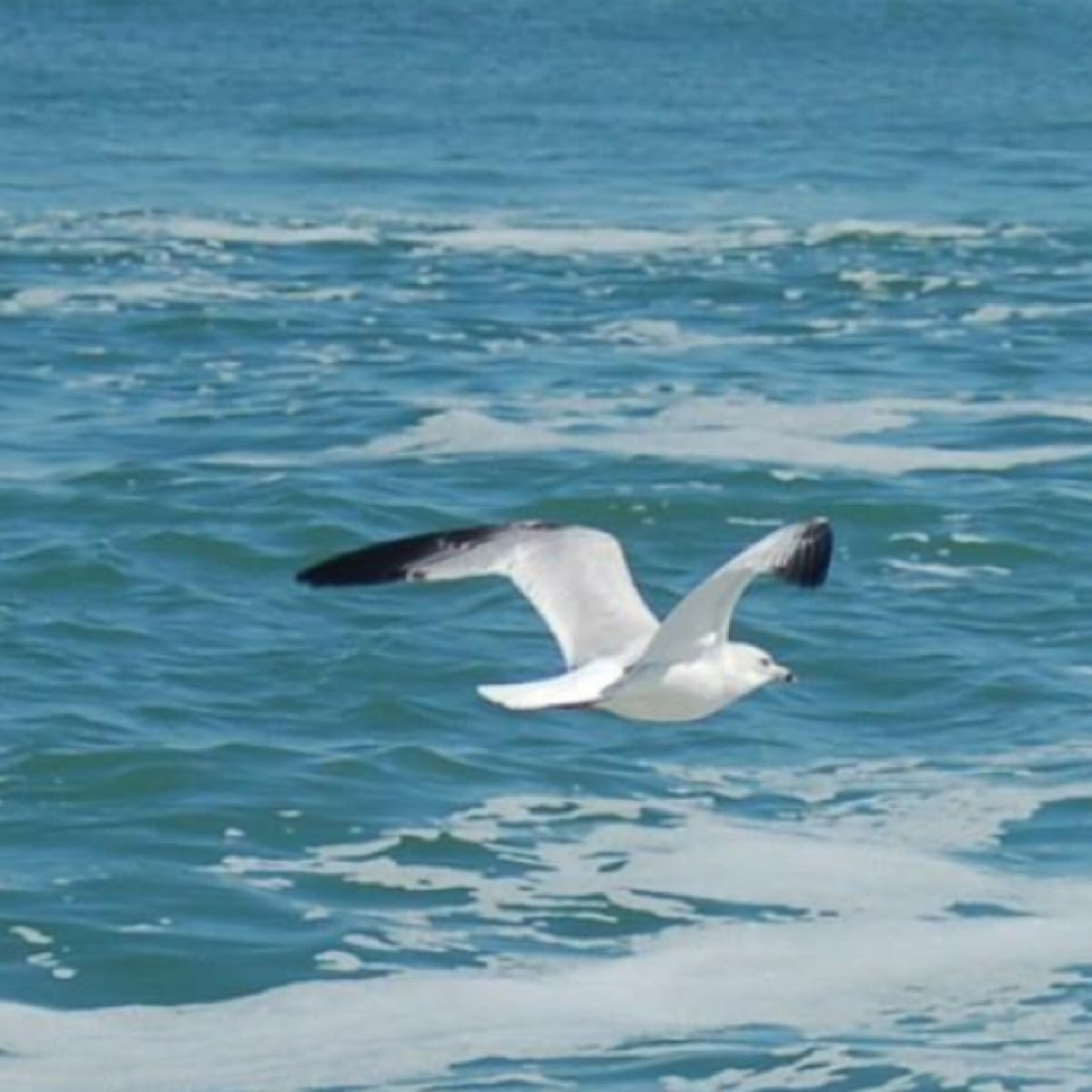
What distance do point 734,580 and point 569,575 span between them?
0.91 metres

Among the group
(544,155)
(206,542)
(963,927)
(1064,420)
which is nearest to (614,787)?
(963,927)

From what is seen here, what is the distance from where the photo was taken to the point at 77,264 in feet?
94.9

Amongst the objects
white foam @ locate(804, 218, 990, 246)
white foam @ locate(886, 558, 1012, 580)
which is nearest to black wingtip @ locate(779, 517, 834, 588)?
white foam @ locate(886, 558, 1012, 580)

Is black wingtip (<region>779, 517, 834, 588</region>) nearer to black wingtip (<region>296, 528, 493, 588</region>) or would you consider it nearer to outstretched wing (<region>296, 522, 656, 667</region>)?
outstretched wing (<region>296, 522, 656, 667</region>)

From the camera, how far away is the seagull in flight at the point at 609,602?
37.6 feet

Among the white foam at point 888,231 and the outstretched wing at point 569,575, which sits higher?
the white foam at point 888,231

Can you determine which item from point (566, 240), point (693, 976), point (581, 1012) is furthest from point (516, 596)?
point (566, 240)

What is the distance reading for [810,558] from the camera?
11438 mm

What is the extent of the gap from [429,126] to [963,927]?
23.5 meters

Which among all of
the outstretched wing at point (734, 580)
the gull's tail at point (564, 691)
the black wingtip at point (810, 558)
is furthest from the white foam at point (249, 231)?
the black wingtip at point (810, 558)

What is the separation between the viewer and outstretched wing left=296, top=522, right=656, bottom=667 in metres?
12.1

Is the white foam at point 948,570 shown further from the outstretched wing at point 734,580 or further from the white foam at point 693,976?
the outstretched wing at point 734,580

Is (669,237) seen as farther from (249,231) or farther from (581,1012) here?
(581,1012)

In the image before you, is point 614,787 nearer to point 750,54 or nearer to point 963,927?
point 963,927
